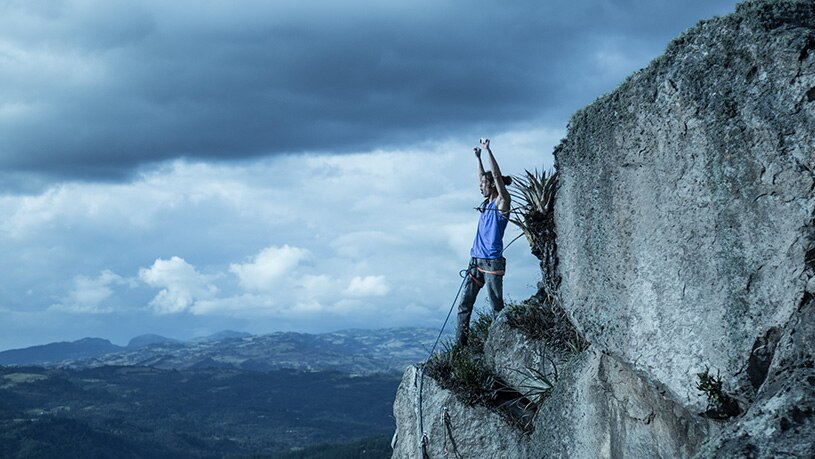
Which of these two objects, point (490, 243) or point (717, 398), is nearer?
point (717, 398)

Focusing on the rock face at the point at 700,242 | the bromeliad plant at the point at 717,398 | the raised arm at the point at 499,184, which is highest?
the raised arm at the point at 499,184

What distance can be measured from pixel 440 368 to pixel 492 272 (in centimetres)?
189

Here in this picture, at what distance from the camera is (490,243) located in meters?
12.3

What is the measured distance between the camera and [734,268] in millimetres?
6562

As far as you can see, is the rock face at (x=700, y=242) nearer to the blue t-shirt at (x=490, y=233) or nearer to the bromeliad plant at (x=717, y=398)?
the bromeliad plant at (x=717, y=398)

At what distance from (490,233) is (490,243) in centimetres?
18

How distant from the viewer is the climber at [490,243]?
1148 cm

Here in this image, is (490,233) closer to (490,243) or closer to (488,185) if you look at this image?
(490,243)

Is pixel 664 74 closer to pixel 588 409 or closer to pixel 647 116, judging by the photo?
pixel 647 116

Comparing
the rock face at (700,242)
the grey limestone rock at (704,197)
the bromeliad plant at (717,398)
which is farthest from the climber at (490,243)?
the bromeliad plant at (717,398)

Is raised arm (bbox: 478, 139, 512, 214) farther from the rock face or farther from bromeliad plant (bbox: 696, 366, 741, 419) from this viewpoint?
bromeliad plant (bbox: 696, 366, 741, 419)

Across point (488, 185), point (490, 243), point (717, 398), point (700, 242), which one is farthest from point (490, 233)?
point (717, 398)

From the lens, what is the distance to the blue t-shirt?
12133 mm

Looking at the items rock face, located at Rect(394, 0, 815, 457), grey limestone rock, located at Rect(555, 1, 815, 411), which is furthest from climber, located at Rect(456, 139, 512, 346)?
grey limestone rock, located at Rect(555, 1, 815, 411)
